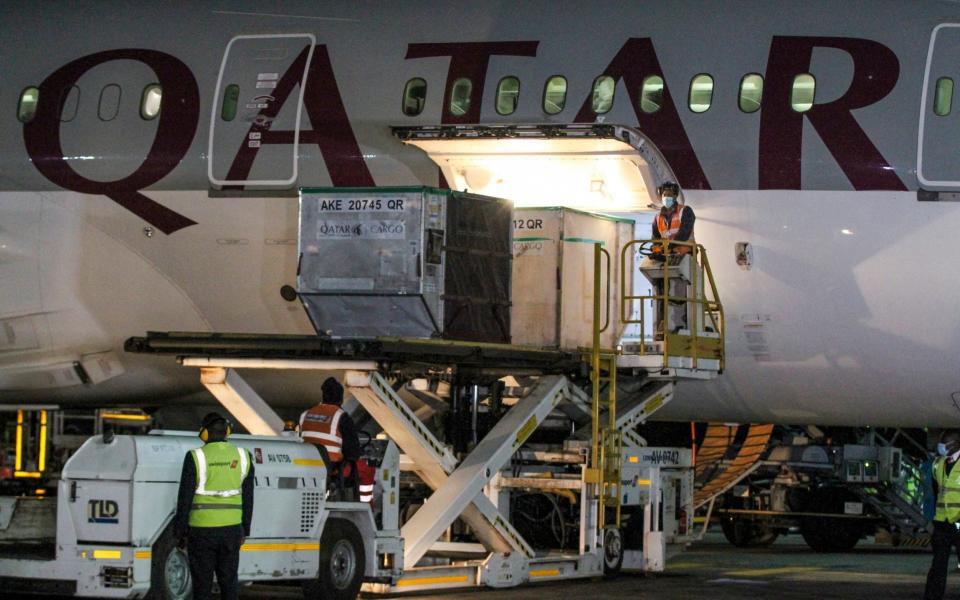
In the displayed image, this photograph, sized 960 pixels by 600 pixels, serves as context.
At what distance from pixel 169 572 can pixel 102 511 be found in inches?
24.8

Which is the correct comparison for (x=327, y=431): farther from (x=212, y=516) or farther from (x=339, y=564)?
(x=212, y=516)

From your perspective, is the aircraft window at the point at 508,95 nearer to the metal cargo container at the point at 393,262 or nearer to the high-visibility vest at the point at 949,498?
the metal cargo container at the point at 393,262

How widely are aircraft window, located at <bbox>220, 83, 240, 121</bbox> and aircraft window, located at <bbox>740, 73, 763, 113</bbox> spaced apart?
518cm

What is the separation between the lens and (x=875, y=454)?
62.8 feet

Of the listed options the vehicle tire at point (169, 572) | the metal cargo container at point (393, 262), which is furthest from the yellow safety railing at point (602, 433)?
the vehicle tire at point (169, 572)

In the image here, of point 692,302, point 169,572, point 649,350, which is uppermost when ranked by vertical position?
point 692,302

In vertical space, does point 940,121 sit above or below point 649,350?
above

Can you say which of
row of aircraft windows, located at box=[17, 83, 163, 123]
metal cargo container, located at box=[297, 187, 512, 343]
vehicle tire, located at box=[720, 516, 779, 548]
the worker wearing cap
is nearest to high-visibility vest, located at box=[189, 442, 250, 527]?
metal cargo container, located at box=[297, 187, 512, 343]

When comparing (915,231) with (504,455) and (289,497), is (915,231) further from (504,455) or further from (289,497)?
(289,497)

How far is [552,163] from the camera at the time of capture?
609 inches

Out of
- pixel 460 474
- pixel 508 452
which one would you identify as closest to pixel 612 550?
pixel 508 452

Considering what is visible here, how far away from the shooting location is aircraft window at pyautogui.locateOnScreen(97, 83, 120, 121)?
645 inches

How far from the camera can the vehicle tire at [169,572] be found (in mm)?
10648

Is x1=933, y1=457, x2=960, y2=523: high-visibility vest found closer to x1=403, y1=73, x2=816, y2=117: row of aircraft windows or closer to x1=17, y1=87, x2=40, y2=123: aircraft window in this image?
x1=403, y1=73, x2=816, y2=117: row of aircraft windows
